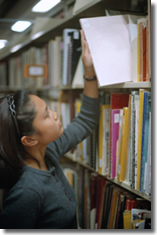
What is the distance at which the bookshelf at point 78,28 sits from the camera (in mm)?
1141

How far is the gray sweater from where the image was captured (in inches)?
37.8

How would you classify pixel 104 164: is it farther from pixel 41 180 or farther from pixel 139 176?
pixel 41 180

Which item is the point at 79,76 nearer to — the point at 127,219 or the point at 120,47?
the point at 120,47

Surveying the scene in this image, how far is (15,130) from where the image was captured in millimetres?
977

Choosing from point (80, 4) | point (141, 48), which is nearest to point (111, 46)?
point (141, 48)

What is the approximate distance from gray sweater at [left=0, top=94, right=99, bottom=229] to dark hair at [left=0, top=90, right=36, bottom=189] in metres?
0.04

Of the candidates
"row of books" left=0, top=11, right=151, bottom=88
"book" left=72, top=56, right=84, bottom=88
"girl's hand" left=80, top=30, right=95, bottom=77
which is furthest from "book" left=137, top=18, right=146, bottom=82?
"book" left=72, top=56, right=84, bottom=88

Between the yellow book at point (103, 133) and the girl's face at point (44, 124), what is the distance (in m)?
0.27

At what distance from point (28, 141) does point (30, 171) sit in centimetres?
12

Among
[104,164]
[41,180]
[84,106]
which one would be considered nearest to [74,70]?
[84,106]

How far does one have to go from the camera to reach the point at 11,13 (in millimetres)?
1169

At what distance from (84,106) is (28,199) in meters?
0.54

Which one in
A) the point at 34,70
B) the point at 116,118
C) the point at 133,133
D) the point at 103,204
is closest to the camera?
the point at 133,133

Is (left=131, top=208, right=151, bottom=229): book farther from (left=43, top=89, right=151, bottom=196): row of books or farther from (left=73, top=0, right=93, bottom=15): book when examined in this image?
(left=73, top=0, right=93, bottom=15): book
